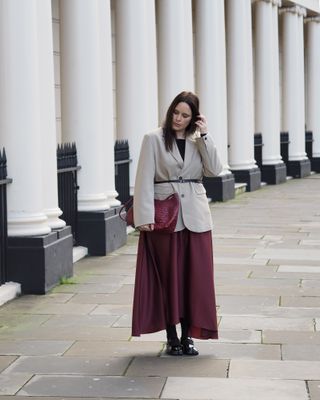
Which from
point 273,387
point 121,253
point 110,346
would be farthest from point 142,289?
point 121,253

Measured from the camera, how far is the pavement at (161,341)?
5906mm

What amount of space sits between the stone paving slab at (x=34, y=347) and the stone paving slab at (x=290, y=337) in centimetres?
139

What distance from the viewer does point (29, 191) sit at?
9.26 meters

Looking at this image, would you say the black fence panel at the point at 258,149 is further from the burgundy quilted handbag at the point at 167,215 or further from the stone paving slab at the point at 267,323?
the burgundy quilted handbag at the point at 167,215

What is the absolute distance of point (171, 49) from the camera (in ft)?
56.2

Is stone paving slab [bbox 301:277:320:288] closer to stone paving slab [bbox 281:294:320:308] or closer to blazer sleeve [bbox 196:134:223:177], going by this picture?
stone paving slab [bbox 281:294:320:308]

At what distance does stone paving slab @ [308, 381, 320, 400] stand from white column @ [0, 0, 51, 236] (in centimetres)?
389

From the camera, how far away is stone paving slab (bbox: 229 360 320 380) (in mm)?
6152

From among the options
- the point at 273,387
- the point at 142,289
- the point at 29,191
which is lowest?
the point at 273,387

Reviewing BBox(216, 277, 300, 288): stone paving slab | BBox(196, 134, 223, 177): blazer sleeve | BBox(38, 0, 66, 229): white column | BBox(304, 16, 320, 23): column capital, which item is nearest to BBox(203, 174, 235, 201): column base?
BBox(216, 277, 300, 288): stone paving slab

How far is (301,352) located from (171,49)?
431 inches

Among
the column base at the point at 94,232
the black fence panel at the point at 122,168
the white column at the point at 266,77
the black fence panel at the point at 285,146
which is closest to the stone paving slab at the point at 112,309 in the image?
the column base at the point at 94,232

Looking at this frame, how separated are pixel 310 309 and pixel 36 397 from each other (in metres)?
3.33

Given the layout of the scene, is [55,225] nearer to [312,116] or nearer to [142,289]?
[142,289]
